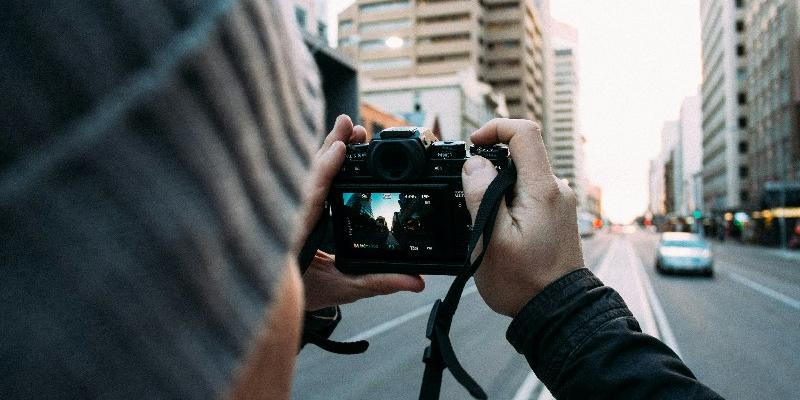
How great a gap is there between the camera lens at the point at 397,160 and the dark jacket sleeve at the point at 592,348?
1.57ft

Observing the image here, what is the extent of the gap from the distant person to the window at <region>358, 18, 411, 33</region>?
3476 inches

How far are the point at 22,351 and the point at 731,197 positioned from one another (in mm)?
85985

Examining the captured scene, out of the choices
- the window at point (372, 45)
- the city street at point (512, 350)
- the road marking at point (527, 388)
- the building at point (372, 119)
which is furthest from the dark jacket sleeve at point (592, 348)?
the window at point (372, 45)

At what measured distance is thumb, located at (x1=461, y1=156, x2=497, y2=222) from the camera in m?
1.45

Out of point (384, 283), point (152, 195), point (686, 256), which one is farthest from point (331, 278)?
point (686, 256)

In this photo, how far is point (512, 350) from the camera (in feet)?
24.9

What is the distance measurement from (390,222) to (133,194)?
1.22 m

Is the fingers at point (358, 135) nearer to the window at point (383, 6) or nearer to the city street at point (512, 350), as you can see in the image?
the city street at point (512, 350)

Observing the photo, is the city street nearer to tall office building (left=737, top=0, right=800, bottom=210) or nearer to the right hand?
the right hand

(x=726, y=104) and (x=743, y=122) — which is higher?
(x=726, y=104)

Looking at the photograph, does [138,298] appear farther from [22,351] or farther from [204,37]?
[204,37]

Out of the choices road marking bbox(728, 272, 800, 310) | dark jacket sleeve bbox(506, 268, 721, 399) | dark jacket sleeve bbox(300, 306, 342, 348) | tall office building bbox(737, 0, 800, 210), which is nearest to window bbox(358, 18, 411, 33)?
tall office building bbox(737, 0, 800, 210)

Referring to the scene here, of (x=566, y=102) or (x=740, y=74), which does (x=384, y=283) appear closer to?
(x=740, y=74)

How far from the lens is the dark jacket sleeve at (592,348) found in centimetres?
106
